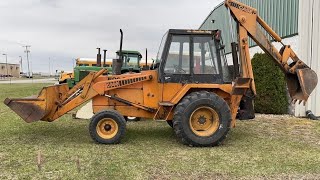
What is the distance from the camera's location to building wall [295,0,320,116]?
44.4 ft

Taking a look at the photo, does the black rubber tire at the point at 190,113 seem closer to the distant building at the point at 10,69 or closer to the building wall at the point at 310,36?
the building wall at the point at 310,36

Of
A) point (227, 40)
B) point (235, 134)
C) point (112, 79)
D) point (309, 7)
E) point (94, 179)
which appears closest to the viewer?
point (94, 179)

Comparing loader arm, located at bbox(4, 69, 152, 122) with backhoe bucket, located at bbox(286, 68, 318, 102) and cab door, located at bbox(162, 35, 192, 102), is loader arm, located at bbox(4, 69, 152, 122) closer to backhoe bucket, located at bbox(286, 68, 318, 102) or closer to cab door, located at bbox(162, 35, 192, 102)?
cab door, located at bbox(162, 35, 192, 102)

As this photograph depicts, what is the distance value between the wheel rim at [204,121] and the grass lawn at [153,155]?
1.48 feet

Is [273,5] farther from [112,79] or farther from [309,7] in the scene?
[112,79]

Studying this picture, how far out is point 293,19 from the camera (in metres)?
14.1

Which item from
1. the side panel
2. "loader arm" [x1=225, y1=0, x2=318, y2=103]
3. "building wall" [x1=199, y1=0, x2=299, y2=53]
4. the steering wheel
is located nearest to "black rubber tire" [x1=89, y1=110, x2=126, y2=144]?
the side panel

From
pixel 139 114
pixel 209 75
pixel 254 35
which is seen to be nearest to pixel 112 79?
pixel 139 114

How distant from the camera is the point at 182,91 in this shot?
8617 mm

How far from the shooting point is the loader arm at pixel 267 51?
29.3 feet

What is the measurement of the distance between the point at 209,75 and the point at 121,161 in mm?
3062

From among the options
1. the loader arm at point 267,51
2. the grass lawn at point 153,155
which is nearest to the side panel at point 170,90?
the grass lawn at point 153,155

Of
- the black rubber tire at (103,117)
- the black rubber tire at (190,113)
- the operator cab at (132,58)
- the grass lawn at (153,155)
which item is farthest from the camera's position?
the operator cab at (132,58)

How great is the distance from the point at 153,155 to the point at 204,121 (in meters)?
1.69
